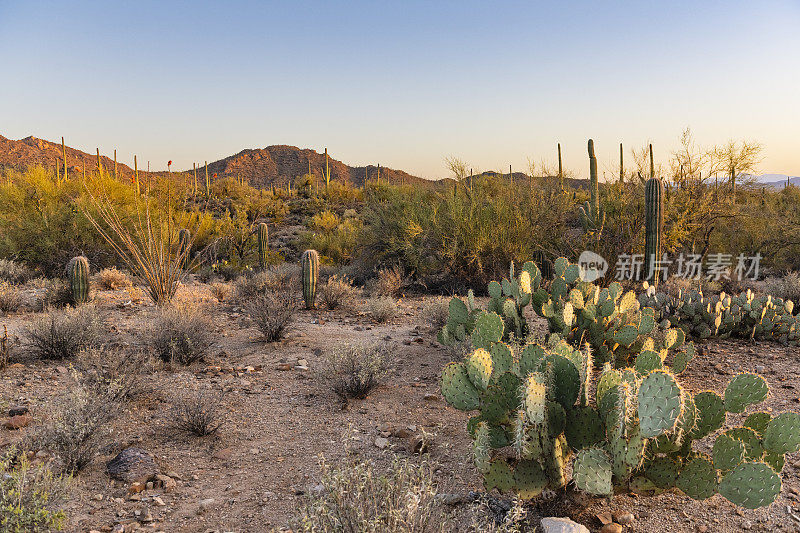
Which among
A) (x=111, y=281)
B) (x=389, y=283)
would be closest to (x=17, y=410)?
(x=111, y=281)

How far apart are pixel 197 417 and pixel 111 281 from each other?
8.10 meters

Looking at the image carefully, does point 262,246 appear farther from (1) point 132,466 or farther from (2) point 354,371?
(1) point 132,466

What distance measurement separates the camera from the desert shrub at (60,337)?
6066 millimetres

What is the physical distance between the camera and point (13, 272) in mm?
11547

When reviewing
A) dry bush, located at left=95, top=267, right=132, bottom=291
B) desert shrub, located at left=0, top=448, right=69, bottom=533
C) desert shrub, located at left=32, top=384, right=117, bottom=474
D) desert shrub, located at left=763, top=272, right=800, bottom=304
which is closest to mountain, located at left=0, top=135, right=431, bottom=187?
dry bush, located at left=95, top=267, right=132, bottom=291

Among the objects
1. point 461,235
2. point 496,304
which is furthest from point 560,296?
point 461,235

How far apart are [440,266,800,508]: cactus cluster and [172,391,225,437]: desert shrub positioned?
2.21m

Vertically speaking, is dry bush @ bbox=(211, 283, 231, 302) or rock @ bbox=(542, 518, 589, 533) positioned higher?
dry bush @ bbox=(211, 283, 231, 302)

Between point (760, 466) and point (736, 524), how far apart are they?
74 cm

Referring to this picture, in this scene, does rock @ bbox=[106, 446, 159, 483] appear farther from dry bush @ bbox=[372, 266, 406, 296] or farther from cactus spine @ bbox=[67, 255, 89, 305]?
dry bush @ bbox=[372, 266, 406, 296]

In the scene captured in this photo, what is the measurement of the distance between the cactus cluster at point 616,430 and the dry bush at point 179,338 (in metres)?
3.87

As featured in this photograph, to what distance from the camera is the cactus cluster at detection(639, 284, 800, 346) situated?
722 cm

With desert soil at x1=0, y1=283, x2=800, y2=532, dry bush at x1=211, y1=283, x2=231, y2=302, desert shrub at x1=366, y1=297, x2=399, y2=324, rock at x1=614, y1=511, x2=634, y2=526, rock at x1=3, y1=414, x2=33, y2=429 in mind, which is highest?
dry bush at x1=211, y1=283, x2=231, y2=302

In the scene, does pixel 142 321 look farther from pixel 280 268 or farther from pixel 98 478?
pixel 280 268
